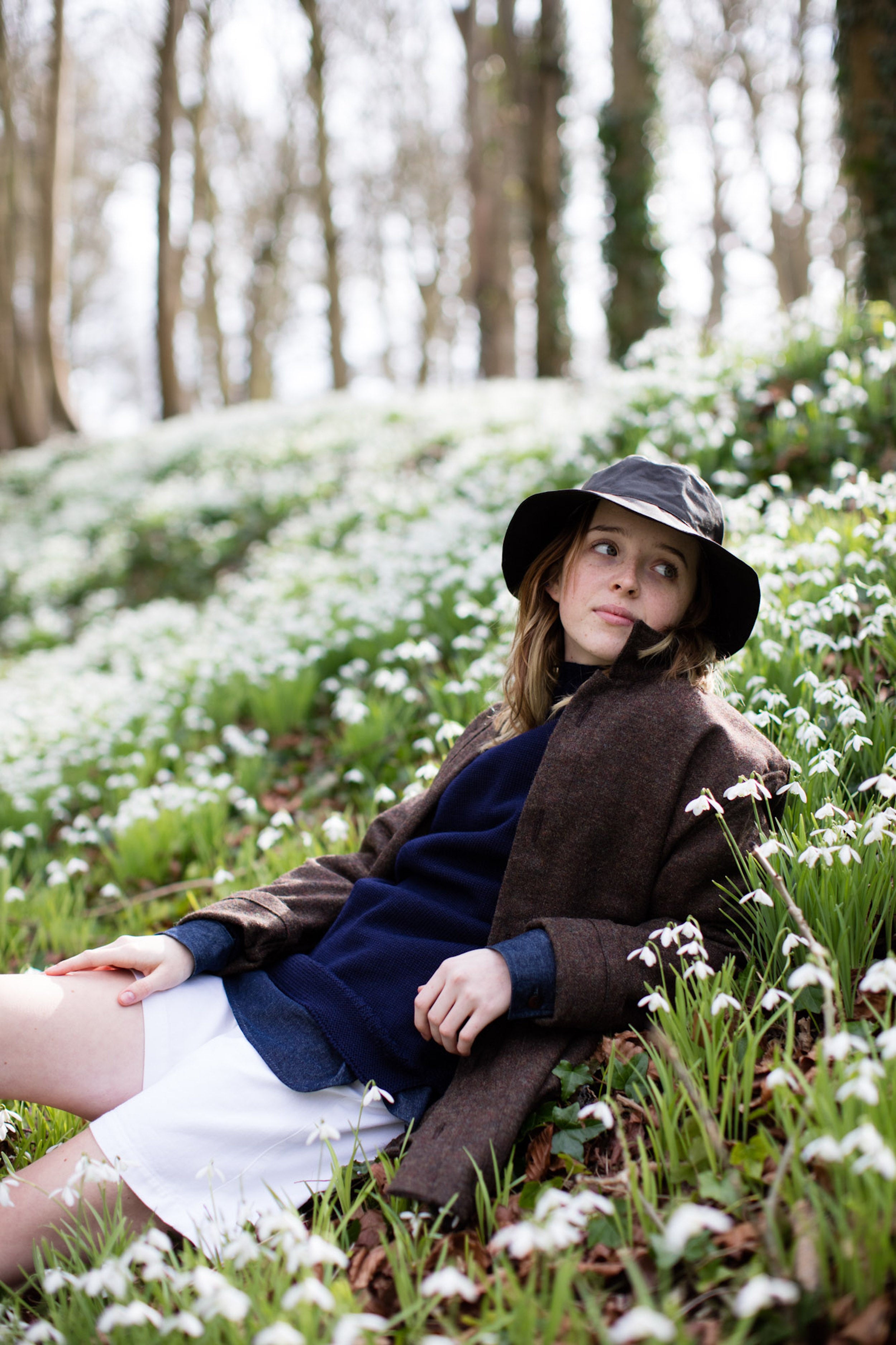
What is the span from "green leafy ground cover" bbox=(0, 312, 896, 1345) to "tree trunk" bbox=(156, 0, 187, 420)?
10.1 meters

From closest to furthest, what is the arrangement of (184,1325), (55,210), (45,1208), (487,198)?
(184,1325)
(45,1208)
(487,198)
(55,210)

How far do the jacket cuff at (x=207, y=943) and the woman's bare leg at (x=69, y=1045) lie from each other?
0.16m

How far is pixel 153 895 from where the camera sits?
3.66 m

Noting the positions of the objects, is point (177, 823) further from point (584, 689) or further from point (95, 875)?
point (584, 689)

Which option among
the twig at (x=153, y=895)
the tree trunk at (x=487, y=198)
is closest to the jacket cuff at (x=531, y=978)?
the twig at (x=153, y=895)

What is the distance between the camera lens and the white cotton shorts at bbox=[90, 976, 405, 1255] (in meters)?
1.74

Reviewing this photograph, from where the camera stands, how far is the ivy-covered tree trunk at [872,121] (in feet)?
21.9

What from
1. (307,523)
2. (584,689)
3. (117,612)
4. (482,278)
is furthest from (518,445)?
(482,278)

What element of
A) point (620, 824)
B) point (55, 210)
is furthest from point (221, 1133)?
point (55, 210)

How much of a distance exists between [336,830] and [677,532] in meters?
1.47

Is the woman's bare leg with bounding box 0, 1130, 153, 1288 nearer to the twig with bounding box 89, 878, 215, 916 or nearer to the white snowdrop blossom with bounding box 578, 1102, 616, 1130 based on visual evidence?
the white snowdrop blossom with bounding box 578, 1102, 616, 1130

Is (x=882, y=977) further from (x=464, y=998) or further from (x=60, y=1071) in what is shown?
(x=60, y=1071)

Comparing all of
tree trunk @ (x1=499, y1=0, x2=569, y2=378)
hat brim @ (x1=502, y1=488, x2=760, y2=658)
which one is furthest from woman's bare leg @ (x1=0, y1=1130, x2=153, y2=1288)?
tree trunk @ (x1=499, y1=0, x2=569, y2=378)

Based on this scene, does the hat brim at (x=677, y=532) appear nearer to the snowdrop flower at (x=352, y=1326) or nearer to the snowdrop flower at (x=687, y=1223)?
the snowdrop flower at (x=687, y=1223)
